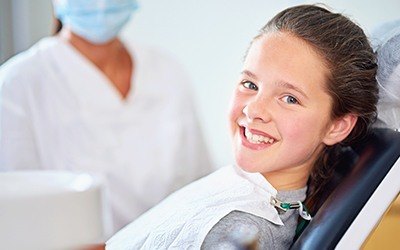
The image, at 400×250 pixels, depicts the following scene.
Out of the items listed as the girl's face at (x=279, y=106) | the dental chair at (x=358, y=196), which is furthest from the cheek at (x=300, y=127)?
the dental chair at (x=358, y=196)

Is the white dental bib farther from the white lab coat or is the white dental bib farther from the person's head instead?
the white lab coat

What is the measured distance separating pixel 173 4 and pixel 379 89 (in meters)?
1.39

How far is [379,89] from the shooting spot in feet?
4.09

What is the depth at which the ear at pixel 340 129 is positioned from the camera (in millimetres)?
1256

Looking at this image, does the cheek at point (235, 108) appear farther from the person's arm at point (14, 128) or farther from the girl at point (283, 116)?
the person's arm at point (14, 128)

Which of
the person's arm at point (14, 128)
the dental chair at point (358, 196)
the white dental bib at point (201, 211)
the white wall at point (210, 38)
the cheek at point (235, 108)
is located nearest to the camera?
the dental chair at point (358, 196)

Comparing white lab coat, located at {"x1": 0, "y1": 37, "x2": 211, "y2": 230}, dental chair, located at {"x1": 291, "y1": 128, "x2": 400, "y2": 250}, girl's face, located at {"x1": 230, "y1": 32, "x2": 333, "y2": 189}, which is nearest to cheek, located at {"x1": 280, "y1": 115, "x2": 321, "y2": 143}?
girl's face, located at {"x1": 230, "y1": 32, "x2": 333, "y2": 189}

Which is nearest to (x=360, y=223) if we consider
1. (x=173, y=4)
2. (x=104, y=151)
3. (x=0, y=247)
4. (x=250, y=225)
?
(x=250, y=225)

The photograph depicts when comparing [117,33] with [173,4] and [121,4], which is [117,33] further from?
[173,4]

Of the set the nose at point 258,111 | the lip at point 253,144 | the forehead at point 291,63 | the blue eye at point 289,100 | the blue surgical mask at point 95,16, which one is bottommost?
the blue surgical mask at point 95,16

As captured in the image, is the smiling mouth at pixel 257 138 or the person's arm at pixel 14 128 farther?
the person's arm at pixel 14 128

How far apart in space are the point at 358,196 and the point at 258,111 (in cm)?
23

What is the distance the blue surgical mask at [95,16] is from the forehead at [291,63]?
3.66 feet

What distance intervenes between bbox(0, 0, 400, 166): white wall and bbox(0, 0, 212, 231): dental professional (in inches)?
5.0
